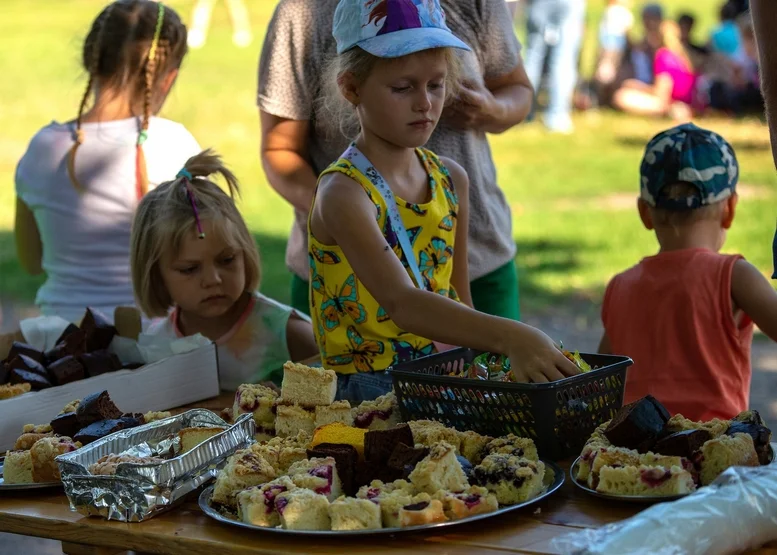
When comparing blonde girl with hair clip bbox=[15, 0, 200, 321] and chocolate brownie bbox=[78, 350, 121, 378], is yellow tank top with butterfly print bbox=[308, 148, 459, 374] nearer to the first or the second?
chocolate brownie bbox=[78, 350, 121, 378]

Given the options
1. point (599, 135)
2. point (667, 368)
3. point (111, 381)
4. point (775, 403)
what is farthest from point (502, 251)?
point (599, 135)

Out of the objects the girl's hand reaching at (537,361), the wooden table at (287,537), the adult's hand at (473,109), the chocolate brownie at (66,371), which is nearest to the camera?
the wooden table at (287,537)

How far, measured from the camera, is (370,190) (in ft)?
9.74

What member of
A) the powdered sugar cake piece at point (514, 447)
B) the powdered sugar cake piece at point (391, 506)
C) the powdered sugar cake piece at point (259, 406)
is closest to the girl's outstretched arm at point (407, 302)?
the powdered sugar cake piece at point (514, 447)

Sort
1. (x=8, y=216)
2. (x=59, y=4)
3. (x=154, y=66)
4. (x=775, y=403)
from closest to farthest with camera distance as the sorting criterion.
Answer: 1. (x=154, y=66)
2. (x=775, y=403)
3. (x=8, y=216)
4. (x=59, y=4)

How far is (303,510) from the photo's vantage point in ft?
6.48

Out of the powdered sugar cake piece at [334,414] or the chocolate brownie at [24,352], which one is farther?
the chocolate brownie at [24,352]

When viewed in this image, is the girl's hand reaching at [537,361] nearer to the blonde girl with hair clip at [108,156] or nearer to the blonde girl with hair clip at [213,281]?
the blonde girl with hair clip at [213,281]

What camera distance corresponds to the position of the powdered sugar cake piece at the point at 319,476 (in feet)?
6.76

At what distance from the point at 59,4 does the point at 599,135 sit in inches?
593

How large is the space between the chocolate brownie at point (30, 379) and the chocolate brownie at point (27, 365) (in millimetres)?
16

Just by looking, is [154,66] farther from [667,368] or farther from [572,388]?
[572,388]

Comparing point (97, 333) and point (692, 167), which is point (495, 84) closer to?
point (692, 167)

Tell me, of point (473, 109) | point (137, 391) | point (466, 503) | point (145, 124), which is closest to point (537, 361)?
point (466, 503)
